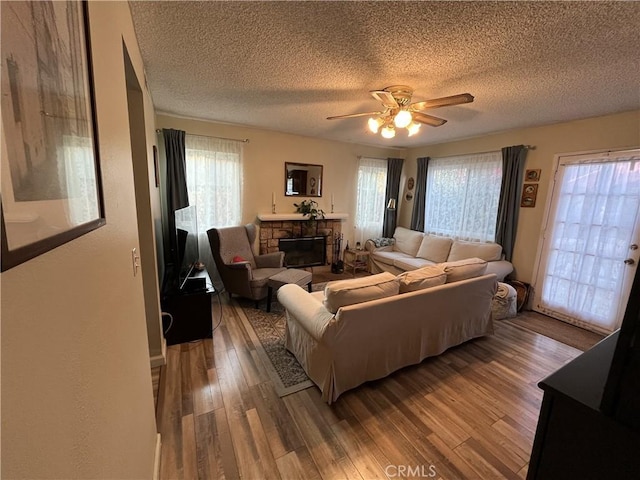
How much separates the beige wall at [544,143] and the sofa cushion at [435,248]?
2.95 feet

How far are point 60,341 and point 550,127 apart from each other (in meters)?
4.78

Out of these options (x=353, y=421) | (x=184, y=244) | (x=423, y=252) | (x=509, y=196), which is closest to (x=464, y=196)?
(x=509, y=196)

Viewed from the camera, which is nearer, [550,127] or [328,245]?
Result: [550,127]

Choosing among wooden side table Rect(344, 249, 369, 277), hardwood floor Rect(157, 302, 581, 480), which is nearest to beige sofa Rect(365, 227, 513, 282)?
wooden side table Rect(344, 249, 369, 277)

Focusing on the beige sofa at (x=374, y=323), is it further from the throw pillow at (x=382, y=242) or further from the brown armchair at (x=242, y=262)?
the throw pillow at (x=382, y=242)

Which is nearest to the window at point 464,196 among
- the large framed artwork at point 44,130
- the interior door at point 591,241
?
the interior door at point 591,241

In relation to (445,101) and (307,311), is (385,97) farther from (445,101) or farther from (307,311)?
(307,311)

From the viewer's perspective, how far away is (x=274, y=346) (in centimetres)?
258

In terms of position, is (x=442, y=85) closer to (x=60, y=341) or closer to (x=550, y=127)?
(x=550, y=127)

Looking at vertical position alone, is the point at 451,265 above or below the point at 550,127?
below

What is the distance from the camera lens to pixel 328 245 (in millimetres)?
4941

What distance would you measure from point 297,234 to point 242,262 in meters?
1.43

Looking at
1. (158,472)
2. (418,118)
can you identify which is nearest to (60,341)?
(158,472)

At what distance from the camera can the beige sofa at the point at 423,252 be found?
3791 mm
